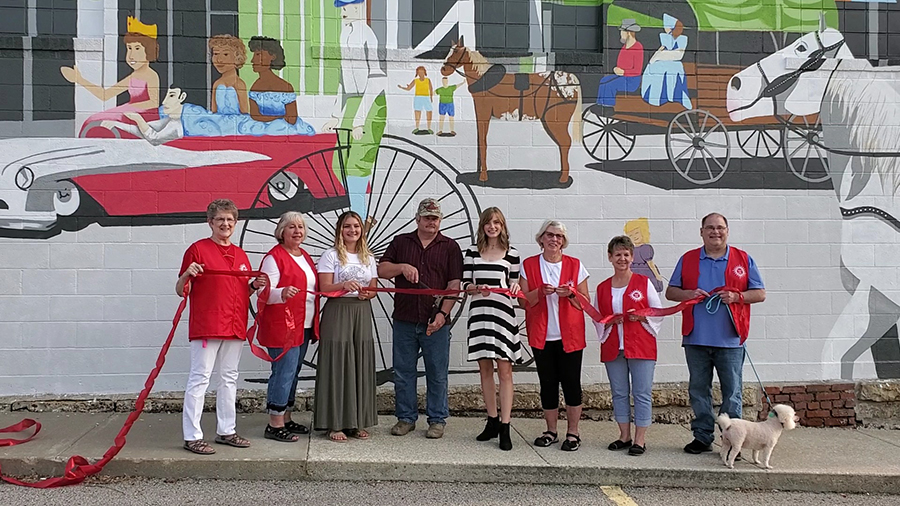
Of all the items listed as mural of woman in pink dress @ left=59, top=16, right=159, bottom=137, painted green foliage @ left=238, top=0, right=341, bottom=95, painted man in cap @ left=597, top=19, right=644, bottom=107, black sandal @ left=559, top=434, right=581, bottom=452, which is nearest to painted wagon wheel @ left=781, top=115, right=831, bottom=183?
painted man in cap @ left=597, top=19, right=644, bottom=107

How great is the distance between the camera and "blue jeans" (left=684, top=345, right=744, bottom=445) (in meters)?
5.66

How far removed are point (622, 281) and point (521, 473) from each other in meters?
1.61

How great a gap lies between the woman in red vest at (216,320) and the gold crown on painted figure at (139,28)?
2.17 meters

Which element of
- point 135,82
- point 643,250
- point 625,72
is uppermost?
point 625,72

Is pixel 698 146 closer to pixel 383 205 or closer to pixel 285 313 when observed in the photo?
pixel 383 205

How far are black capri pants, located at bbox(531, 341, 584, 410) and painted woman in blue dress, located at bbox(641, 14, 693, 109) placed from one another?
8.72 feet

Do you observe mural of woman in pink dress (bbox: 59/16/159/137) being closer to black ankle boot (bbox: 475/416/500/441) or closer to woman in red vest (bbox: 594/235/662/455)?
black ankle boot (bbox: 475/416/500/441)

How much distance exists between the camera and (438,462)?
5.22 meters

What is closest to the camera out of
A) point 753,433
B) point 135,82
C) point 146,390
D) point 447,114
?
point 146,390

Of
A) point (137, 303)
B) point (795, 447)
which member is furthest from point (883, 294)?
point (137, 303)

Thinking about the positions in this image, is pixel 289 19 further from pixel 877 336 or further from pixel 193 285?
pixel 877 336

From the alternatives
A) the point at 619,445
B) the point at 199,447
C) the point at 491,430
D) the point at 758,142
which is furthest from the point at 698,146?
the point at 199,447

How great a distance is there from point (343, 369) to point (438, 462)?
1001mm

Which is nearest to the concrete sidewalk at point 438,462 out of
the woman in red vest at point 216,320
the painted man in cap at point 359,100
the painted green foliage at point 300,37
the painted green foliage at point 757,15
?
the woman in red vest at point 216,320
